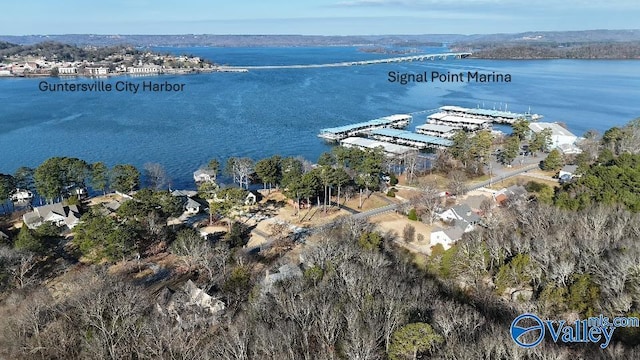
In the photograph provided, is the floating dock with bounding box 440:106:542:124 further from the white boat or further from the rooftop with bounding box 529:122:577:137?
the white boat

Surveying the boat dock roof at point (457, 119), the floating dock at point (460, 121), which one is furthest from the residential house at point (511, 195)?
the boat dock roof at point (457, 119)

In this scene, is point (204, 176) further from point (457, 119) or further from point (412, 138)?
point (457, 119)

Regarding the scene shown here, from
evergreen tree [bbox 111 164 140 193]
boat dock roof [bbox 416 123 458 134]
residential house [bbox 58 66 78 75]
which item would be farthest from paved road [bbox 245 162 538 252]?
residential house [bbox 58 66 78 75]

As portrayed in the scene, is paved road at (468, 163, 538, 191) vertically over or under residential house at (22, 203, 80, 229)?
over

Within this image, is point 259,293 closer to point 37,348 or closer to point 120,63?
point 37,348

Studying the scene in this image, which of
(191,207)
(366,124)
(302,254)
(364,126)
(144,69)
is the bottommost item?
(191,207)

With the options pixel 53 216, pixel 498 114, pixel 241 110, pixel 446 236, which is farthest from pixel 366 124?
pixel 53 216
